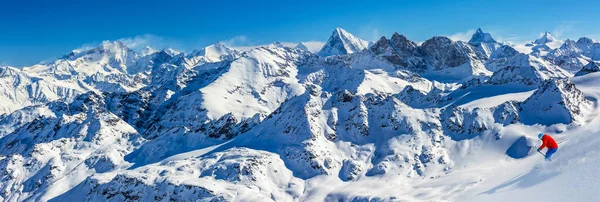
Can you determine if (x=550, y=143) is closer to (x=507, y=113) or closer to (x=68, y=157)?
(x=507, y=113)

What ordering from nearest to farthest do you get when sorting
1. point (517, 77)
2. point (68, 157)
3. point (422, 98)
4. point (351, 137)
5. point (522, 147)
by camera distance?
point (522, 147), point (351, 137), point (68, 157), point (422, 98), point (517, 77)

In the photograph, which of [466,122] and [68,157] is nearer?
[466,122]

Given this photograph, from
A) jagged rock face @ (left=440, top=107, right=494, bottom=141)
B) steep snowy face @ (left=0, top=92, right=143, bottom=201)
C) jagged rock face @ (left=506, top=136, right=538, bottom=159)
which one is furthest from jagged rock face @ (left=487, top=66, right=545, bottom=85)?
steep snowy face @ (left=0, top=92, right=143, bottom=201)

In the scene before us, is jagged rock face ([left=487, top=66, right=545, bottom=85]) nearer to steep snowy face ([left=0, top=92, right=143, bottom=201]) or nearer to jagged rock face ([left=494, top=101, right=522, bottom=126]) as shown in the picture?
jagged rock face ([left=494, top=101, right=522, bottom=126])

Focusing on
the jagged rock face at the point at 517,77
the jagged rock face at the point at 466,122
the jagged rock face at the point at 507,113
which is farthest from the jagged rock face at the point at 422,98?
the jagged rock face at the point at 507,113

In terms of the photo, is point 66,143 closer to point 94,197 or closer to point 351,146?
point 94,197

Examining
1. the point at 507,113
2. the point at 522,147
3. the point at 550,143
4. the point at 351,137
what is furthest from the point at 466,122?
the point at 550,143
